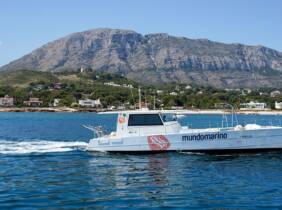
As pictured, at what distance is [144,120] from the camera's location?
109 ft

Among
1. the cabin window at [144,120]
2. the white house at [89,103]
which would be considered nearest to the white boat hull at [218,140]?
the cabin window at [144,120]

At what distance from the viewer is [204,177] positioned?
2370 centimetres

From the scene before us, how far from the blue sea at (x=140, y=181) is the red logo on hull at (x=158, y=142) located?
576 mm

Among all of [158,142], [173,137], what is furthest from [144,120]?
[173,137]

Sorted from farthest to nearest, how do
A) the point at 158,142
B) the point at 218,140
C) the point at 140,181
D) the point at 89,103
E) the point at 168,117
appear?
the point at 89,103, the point at 168,117, the point at 158,142, the point at 218,140, the point at 140,181

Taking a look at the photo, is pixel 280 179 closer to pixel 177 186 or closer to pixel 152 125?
pixel 177 186

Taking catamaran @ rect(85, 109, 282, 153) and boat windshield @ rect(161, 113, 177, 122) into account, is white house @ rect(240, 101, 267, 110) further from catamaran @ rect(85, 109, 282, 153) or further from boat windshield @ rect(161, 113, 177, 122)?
catamaran @ rect(85, 109, 282, 153)

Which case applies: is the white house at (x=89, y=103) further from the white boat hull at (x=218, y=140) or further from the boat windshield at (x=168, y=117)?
the white boat hull at (x=218, y=140)

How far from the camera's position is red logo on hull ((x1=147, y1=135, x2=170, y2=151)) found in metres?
32.3

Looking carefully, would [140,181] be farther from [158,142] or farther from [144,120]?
[144,120]

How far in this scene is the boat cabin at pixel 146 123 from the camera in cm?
3281

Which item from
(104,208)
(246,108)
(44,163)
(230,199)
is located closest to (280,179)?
(230,199)

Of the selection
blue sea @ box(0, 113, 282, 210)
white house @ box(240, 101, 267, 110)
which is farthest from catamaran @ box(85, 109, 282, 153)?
white house @ box(240, 101, 267, 110)

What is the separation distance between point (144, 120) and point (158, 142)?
186 centimetres
